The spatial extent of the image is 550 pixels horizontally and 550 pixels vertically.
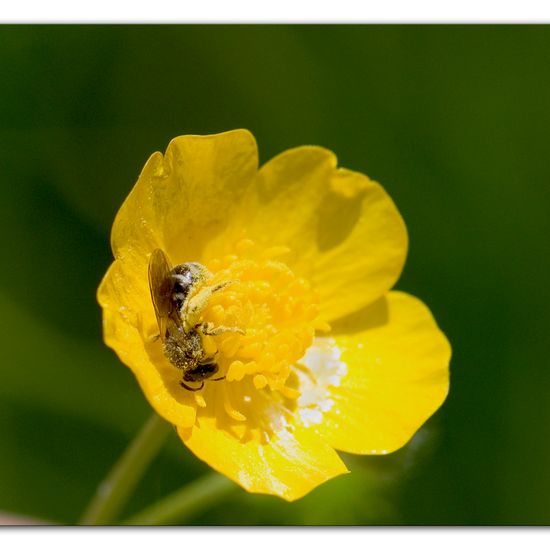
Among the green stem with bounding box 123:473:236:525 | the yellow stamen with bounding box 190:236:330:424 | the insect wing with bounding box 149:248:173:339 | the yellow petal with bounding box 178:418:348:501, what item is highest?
the insect wing with bounding box 149:248:173:339

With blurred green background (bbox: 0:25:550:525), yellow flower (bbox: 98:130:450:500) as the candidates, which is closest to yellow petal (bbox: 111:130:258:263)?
yellow flower (bbox: 98:130:450:500)

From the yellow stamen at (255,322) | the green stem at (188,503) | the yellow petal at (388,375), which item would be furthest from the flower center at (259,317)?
the green stem at (188,503)

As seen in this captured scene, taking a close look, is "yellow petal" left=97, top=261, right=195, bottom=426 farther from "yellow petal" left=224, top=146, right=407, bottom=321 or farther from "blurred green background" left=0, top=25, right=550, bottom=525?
"blurred green background" left=0, top=25, right=550, bottom=525

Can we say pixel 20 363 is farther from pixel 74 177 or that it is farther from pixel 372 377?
pixel 372 377

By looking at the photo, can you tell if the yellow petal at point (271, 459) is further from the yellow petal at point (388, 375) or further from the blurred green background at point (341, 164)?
the blurred green background at point (341, 164)
